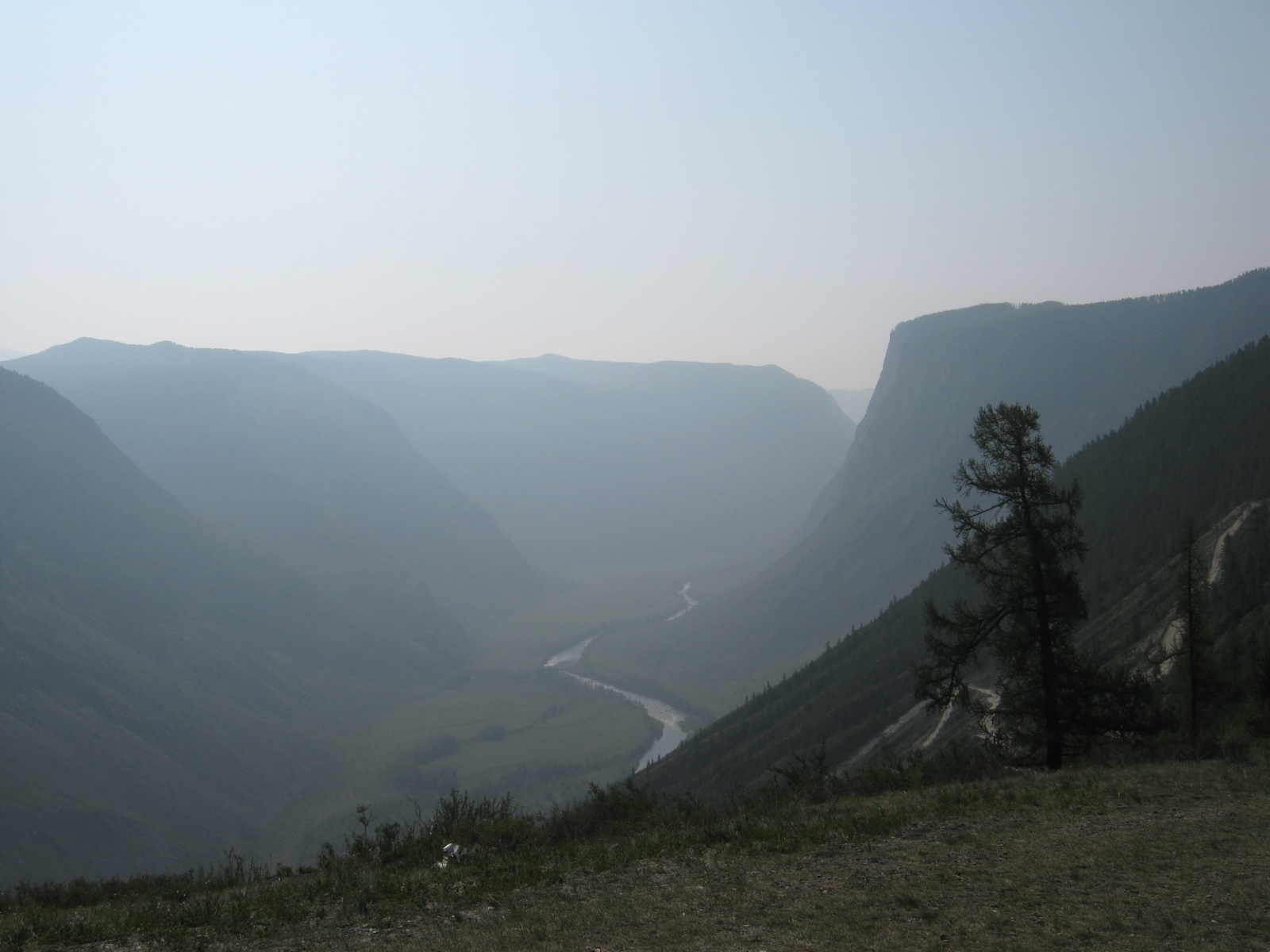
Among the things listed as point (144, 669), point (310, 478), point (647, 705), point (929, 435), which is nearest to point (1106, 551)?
point (647, 705)

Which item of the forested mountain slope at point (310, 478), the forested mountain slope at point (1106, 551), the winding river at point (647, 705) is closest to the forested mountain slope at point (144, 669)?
the forested mountain slope at point (310, 478)

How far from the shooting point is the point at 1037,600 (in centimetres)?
1590

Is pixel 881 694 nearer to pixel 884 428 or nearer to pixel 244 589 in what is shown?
pixel 244 589

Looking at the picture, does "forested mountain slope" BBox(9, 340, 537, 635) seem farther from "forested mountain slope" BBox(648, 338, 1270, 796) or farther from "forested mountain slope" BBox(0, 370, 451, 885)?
"forested mountain slope" BBox(648, 338, 1270, 796)

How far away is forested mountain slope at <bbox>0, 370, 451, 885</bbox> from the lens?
47719 millimetres

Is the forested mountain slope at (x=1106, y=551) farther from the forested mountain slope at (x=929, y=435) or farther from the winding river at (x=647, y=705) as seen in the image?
the forested mountain slope at (x=929, y=435)

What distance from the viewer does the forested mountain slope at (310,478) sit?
4555 inches

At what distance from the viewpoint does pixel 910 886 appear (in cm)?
946

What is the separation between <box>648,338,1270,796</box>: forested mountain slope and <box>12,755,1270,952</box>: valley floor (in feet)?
93.0

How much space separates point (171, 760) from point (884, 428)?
120 metres

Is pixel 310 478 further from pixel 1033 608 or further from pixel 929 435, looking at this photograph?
pixel 1033 608

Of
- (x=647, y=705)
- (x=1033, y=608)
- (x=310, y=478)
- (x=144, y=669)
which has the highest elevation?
(x=310, y=478)

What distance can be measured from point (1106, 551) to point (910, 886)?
164 feet

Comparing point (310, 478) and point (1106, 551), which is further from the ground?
point (310, 478)
